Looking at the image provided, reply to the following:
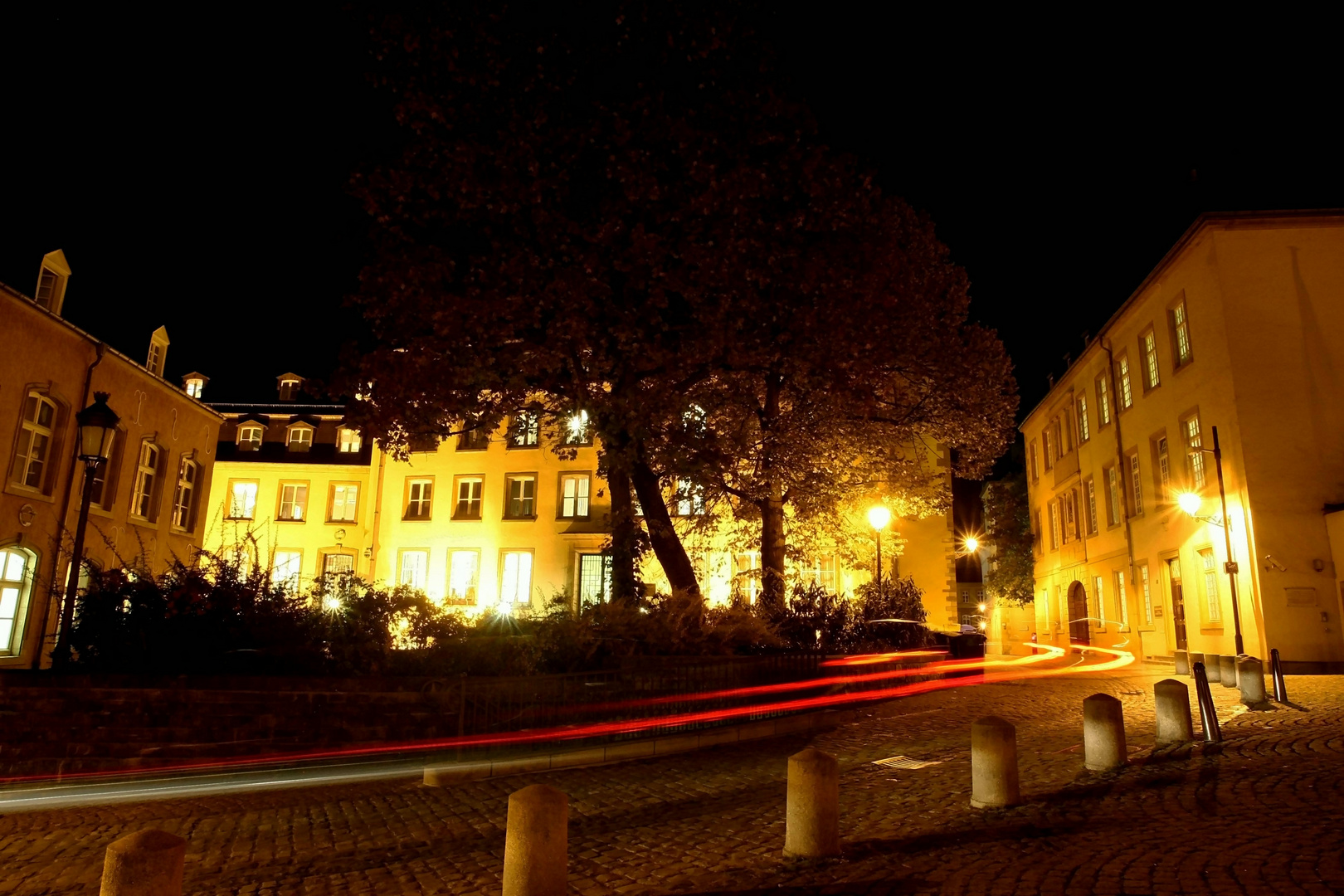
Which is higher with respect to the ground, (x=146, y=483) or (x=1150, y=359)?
(x=1150, y=359)

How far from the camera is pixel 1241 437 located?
20.2 meters

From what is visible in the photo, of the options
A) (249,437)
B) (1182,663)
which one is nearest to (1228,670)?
(1182,663)

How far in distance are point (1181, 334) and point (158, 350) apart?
30.1 meters

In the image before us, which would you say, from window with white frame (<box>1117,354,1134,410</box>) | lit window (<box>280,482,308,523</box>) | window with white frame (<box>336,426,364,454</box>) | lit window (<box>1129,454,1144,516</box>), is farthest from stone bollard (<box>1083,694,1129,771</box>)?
lit window (<box>280,482,308,523</box>)

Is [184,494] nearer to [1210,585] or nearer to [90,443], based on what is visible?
[90,443]

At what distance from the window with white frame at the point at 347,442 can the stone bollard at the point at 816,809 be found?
1464 inches

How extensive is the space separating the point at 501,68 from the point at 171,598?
33.7 ft

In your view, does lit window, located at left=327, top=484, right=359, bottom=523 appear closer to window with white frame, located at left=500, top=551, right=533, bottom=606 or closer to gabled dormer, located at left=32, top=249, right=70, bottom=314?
window with white frame, located at left=500, top=551, right=533, bottom=606

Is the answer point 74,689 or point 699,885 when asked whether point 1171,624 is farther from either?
point 74,689

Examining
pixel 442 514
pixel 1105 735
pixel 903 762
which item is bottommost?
pixel 903 762

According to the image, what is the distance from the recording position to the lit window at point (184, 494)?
2722 cm

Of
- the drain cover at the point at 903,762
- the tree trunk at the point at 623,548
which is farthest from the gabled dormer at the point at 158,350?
the drain cover at the point at 903,762

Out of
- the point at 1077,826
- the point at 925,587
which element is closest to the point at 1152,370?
the point at 925,587

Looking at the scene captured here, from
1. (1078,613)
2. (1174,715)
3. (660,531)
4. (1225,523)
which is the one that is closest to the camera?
(1174,715)
